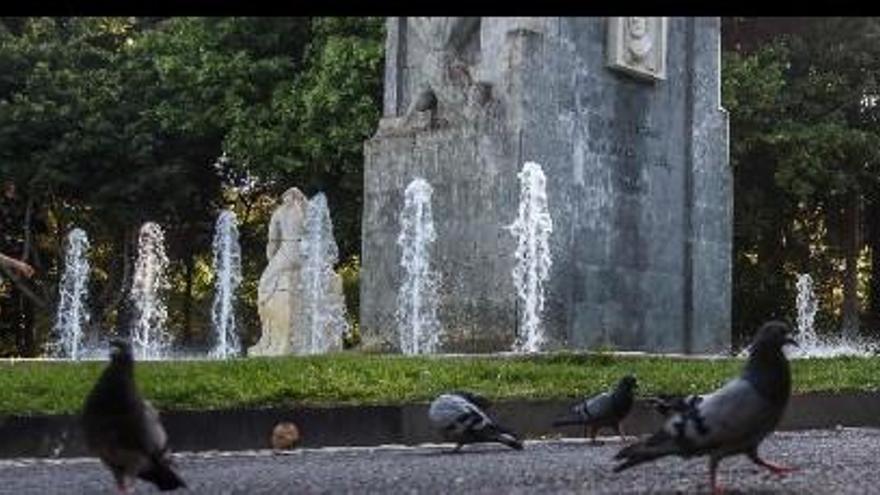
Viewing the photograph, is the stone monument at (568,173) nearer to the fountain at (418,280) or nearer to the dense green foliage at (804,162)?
the fountain at (418,280)

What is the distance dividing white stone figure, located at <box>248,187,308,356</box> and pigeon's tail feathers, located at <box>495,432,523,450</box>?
11722mm

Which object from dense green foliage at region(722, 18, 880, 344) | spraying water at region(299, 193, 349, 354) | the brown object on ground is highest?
dense green foliage at region(722, 18, 880, 344)

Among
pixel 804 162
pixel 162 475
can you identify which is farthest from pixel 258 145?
pixel 162 475

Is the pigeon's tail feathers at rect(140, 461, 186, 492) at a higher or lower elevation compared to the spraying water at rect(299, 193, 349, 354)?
lower

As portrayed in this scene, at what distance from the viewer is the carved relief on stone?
16609mm

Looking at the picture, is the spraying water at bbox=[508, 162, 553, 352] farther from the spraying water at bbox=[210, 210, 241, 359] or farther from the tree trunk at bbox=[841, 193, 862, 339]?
the tree trunk at bbox=[841, 193, 862, 339]

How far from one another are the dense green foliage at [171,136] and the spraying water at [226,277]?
0.92 m

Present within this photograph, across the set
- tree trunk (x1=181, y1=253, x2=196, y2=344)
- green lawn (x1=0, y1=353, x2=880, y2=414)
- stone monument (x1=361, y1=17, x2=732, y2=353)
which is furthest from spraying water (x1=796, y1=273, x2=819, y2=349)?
green lawn (x1=0, y1=353, x2=880, y2=414)

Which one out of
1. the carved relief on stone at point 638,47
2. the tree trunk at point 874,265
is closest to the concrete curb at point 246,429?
the carved relief on stone at point 638,47

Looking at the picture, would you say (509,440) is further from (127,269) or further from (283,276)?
(127,269)

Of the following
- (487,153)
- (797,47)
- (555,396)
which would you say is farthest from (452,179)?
(797,47)

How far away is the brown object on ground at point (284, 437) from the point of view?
11039 mm

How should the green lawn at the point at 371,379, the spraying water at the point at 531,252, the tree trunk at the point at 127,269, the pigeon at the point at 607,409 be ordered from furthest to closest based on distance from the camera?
the tree trunk at the point at 127,269
the spraying water at the point at 531,252
the green lawn at the point at 371,379
the pigeon at the point at 607,409

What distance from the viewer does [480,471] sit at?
26.6ft
